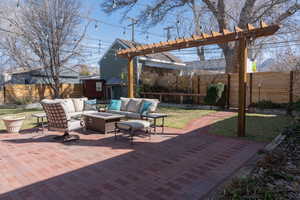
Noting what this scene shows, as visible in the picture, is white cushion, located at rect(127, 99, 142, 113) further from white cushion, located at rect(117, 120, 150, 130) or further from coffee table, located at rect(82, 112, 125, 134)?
white cushion, located at rect(117, 120, 150, 130)

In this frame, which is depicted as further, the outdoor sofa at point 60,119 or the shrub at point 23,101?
the shrub at point 23,101

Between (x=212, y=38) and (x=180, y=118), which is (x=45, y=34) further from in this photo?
(x=212, y=38)

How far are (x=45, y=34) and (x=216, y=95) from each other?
11518mm

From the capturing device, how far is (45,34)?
12156 millimetres

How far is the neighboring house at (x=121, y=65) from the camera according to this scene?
15862mm

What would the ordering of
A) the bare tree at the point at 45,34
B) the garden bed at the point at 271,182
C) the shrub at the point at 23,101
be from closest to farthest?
1. the garden bed at the point at 271,182
2. the bare tree at the point at 45,34
3. the shrub at the point at 23,101

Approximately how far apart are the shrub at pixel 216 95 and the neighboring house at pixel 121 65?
624 centimetres

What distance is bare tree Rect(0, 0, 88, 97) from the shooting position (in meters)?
11.9

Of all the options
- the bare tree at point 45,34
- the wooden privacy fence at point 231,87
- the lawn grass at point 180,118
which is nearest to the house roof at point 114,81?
the wooden privacy fence at point 231,87

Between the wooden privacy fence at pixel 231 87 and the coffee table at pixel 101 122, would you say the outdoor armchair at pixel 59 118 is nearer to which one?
the coffee table at pixel 101 122

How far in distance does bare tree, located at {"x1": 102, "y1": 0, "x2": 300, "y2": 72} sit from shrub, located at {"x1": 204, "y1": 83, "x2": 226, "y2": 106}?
2535 mm

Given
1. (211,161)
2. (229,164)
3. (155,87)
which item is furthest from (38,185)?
(155,87)

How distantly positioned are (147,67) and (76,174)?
1379cm

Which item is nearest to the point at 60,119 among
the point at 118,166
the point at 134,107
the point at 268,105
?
the point at 118,166
